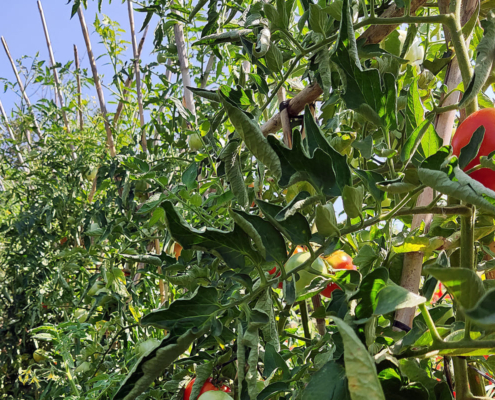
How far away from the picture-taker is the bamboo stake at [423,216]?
0.33 metres

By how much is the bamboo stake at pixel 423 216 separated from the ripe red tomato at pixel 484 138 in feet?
0.20

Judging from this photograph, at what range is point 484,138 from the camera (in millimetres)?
292

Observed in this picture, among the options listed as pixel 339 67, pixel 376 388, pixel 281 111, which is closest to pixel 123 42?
pixel 281 111

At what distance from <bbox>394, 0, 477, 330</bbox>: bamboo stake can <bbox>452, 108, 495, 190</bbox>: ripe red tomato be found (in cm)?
6

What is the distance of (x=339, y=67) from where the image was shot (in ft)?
0.79

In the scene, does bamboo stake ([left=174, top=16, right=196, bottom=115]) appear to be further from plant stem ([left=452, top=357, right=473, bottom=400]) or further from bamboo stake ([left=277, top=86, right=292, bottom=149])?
plant stem ([left=452, top=357, right=473, bottom=400])

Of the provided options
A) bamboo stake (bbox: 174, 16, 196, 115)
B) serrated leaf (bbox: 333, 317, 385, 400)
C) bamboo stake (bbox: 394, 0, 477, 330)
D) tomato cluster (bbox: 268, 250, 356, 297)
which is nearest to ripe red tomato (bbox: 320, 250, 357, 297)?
tomato cluster (bbox: 268, 250, 356, 297)

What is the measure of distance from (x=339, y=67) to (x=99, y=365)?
2.54ft

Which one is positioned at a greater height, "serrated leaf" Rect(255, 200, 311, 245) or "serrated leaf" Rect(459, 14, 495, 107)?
"serrated leaf" Rect(459, 14, 495, 107)

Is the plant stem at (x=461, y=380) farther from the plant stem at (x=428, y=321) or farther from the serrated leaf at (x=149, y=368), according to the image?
the serrated leaf at (x=149, y=368)

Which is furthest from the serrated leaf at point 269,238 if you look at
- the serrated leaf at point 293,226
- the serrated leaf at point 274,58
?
the serrated leaf at point 274,58

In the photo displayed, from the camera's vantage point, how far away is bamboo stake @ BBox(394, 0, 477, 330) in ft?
1.10

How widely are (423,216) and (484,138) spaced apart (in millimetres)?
111

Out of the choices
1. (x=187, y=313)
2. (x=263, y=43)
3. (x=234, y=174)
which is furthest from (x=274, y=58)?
(x=187, y=313)
